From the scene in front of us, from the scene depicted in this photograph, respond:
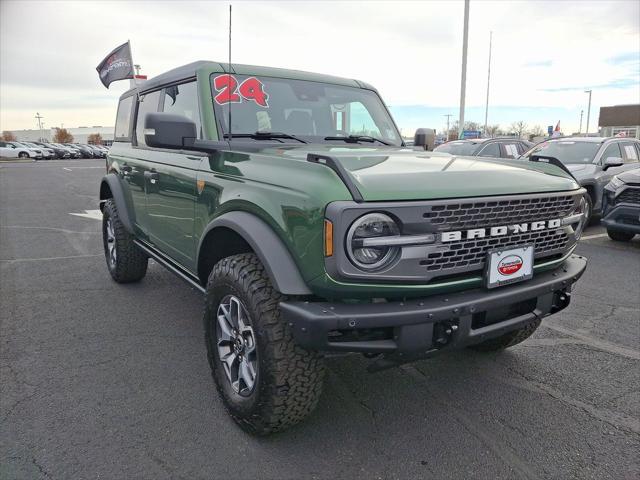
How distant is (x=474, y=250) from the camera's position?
2.24 meters

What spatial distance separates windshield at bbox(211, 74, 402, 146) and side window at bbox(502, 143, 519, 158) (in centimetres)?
799

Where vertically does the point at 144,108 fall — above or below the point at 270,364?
above

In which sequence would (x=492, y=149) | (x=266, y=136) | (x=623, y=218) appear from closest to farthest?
(x=266, y=136) < (x=623, y=218) < (x=492, y=149)

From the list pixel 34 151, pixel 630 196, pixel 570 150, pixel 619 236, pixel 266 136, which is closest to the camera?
pixel 266 136

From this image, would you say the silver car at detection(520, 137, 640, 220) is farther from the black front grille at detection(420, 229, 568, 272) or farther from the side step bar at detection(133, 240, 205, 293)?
the side step bar at detection(133, 240, 205, 293)

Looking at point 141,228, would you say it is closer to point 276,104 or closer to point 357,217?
point 276,104

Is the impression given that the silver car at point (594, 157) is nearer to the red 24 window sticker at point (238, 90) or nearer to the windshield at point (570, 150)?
the windshield at point (570, 150)

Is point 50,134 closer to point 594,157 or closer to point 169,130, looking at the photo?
point 594,157

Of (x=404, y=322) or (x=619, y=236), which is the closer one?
(x=404, y=322)

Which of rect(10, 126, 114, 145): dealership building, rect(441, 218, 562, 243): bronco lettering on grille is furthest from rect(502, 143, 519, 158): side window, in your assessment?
rect(10, 126, 114, 145): dealership building

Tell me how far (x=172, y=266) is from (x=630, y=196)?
648 centimetres

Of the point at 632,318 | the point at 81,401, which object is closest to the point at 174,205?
the point at 81,401

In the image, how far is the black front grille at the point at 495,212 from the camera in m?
2.11

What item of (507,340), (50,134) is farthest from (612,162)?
(50,134)
